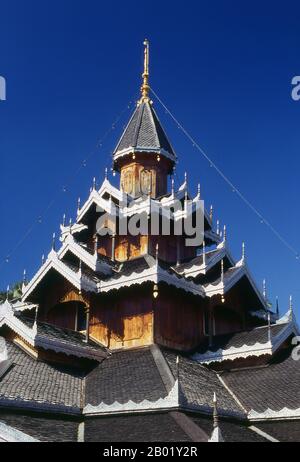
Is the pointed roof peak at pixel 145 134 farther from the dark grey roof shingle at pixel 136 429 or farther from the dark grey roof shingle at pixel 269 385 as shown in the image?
the dark grey roof shingle at pixel 136 429

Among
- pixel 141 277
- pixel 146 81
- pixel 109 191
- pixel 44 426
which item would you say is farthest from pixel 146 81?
pixel 44 426

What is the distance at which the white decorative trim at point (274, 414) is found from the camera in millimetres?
18016

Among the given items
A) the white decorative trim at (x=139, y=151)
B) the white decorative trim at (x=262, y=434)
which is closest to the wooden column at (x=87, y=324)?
the white decorative trim at (x=262, y=434)

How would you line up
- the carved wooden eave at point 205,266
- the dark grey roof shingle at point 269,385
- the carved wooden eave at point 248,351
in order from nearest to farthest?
1. the dark grey roof shingle at point 269,385
2. the carved wooden eave at point 248,351
3. the carved wooden eave at point 205,266

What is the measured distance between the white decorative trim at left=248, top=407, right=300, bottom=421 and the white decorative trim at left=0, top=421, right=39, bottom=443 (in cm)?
751

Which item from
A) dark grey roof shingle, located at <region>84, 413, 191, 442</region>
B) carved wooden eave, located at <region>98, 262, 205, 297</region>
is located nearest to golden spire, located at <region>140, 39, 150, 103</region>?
carved wooden eave, located at <region>98, 262, 205, 297</region>

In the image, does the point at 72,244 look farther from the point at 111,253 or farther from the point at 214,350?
the point at 214,350

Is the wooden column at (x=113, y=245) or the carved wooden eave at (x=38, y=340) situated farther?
the wooden column at (x=113, y=245)

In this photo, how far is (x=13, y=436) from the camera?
14359 millimetres

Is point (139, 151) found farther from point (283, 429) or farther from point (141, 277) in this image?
point (283, 429)

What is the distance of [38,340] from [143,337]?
4.10 m

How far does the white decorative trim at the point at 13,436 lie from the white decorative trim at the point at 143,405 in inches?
126

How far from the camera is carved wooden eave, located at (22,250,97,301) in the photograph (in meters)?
22.1
